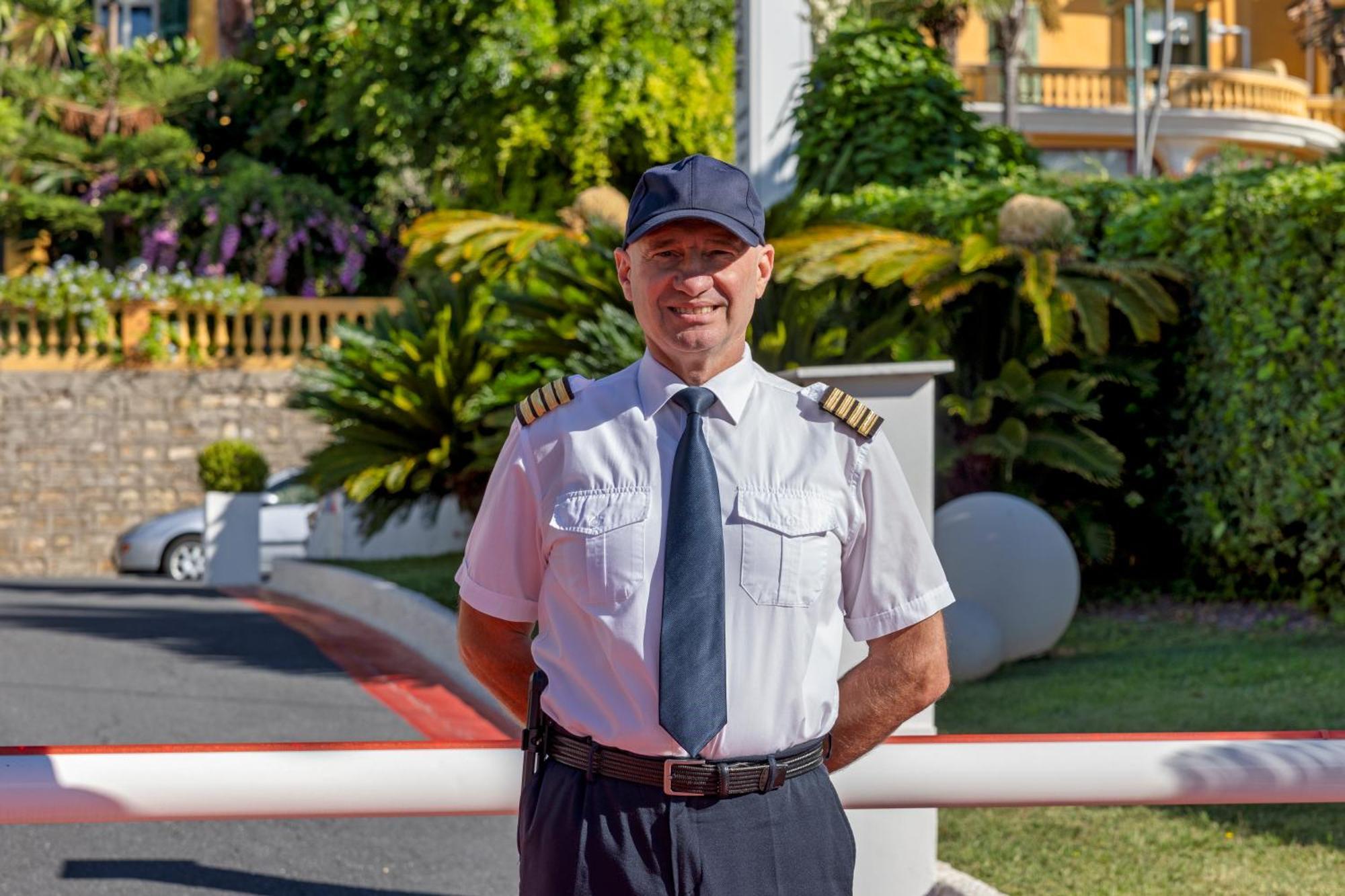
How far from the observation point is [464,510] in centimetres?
1363

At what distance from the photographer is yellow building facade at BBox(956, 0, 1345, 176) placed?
120 feet

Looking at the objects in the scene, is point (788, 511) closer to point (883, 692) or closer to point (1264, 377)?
point (883, 692)

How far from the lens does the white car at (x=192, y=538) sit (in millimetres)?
20562

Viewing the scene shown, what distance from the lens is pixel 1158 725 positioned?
7.14 metres

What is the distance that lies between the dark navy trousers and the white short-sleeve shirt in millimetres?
73

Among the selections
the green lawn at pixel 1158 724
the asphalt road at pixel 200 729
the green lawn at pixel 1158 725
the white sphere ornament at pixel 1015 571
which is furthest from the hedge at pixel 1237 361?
the asphalt road at pixel 200 729

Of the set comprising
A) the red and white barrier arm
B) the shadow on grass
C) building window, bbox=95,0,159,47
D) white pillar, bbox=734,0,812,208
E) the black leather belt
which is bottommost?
the shadow on grass

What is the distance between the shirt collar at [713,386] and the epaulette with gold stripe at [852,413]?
0.12 meters

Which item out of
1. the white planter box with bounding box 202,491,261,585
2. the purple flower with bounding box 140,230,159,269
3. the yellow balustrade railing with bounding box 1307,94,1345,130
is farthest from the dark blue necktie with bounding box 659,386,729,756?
the yellow balustrade railing with bounding box 1307,94,1345,130

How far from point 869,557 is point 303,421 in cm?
2266

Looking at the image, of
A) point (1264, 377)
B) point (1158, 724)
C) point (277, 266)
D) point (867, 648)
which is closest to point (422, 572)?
point (1264, 377)

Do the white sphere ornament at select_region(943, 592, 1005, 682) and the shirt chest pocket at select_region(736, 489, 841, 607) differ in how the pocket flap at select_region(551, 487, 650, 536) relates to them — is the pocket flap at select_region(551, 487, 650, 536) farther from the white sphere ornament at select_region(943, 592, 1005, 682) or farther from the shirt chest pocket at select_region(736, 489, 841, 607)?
the white sphere ornament at select_region(943, 592, 1005, 682)

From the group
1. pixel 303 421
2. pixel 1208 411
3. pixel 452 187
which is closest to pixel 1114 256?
pixel 1208 411

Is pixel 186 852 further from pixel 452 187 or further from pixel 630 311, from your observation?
pixel 452 187
